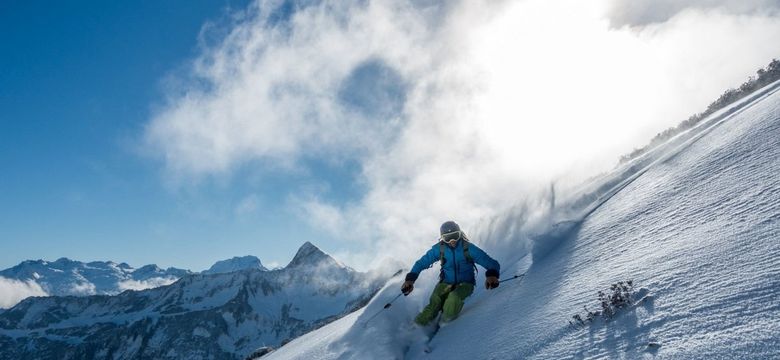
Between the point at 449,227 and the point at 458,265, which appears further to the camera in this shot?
the point at 449,227

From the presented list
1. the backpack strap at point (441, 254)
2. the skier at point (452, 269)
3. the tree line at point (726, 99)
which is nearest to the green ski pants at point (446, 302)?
the skier at point (452, 269)

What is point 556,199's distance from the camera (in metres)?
12.3

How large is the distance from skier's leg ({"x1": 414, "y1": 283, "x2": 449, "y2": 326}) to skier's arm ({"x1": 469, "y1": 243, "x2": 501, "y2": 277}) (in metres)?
0.90

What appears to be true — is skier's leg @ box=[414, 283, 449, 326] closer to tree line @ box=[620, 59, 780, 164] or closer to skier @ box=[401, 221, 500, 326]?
skier @ box=[401, 221, 500, 326]

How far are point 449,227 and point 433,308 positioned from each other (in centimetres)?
179

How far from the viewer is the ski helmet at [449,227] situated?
35.2 feet

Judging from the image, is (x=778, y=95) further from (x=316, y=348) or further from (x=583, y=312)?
(x=316, y=348)

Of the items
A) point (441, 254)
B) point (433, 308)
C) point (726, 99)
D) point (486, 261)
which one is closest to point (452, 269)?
Result: point (441, 254)

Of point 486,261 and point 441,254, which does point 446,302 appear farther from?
→ point 441,254

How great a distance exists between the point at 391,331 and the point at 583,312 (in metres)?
5.04

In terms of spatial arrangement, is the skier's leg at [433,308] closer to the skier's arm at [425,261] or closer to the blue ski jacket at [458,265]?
the blue ski jacket at [458,265]

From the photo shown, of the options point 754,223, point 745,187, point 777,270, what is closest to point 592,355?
point 777,270

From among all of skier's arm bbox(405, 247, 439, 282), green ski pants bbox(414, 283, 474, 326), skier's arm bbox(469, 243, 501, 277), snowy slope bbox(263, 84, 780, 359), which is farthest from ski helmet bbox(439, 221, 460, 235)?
snowy slope bbox(263, 84, 780, 359)

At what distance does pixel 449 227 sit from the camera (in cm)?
1075
